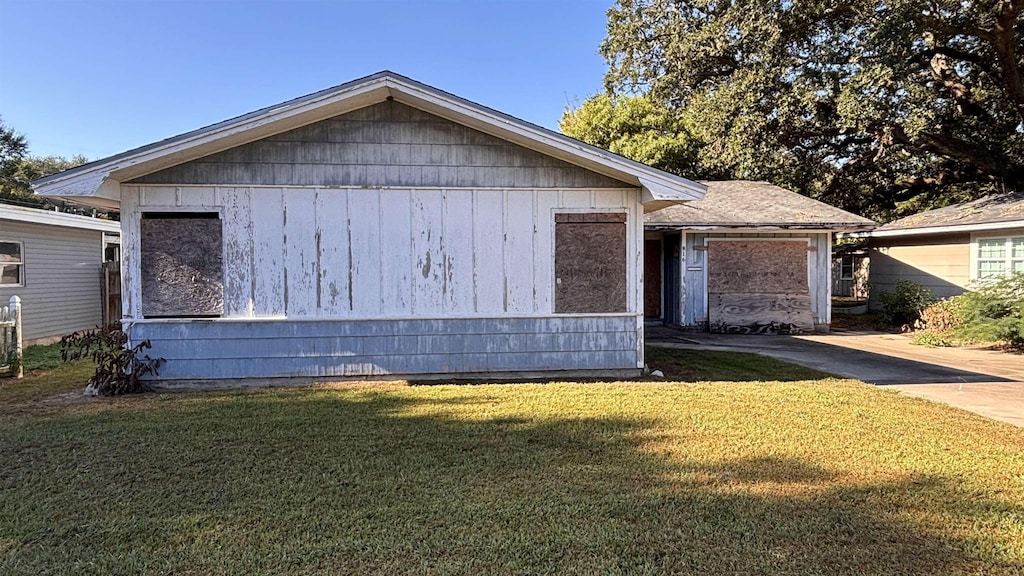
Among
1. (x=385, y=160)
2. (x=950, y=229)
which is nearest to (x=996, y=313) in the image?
(x=950, y=229)

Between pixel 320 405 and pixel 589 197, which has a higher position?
pixel 589 197

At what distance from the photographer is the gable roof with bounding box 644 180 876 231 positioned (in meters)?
13.6

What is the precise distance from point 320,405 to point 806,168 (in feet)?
59.0

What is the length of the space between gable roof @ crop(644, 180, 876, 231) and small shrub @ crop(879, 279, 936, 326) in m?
2.01

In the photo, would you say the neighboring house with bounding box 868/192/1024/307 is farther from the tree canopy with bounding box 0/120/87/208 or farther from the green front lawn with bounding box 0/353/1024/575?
the tree canopy with bounding box 0/120/87/208

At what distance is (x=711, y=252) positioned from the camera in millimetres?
14047

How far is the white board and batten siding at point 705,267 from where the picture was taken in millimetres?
14031

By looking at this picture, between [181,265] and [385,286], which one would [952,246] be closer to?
[385,286]

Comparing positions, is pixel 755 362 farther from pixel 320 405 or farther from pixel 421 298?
pixel 320 405

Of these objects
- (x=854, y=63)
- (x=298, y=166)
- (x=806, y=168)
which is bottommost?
(x=298, y=166)

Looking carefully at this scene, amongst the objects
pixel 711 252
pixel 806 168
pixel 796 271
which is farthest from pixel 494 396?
pixel 806 168

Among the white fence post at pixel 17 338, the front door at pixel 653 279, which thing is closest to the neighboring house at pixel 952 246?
the front door at pixel 653 279

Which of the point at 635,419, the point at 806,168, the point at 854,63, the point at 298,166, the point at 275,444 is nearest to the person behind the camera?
the point at 275,444

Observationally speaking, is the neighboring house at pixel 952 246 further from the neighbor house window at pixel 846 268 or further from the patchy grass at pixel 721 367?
the patchy grass at pixel 721 367
